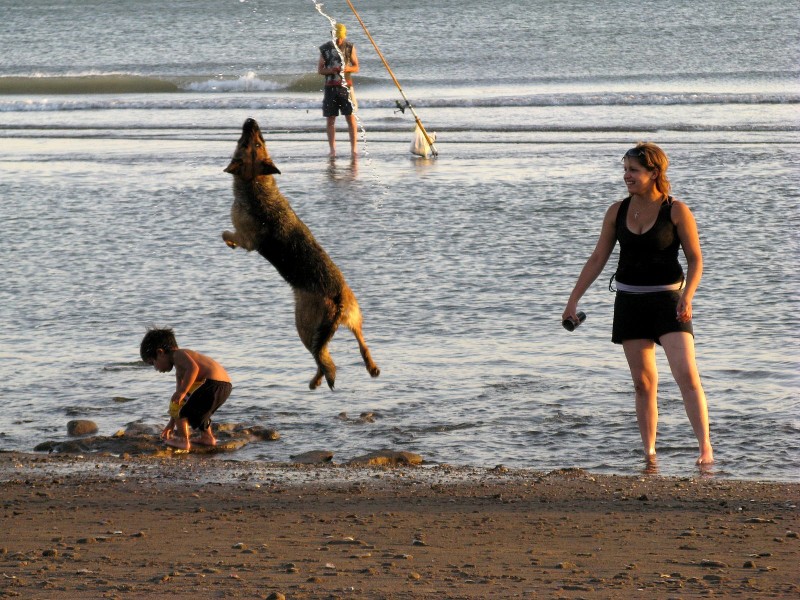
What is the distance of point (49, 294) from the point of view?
9.82 metres

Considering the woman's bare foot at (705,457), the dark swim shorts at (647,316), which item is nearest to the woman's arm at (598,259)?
the dark swim shorts at (647,316)

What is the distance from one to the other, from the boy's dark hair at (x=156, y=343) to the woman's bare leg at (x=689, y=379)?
276cm

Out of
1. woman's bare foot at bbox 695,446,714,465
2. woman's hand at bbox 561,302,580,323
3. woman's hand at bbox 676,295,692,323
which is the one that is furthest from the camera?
woman's bare foot at bbox 695,446,714,465

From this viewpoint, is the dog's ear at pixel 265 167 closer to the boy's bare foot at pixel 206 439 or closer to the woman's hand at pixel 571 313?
the woman's hand at pixel 571 313

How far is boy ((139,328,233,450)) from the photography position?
22.2ft

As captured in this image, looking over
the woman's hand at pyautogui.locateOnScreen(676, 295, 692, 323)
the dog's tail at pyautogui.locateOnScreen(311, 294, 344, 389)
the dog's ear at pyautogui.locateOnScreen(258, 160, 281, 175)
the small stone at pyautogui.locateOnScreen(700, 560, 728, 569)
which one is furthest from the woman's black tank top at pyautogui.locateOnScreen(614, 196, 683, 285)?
the dog's ear at pyautogui.locateOnScreen(258, 160, 281, 175)

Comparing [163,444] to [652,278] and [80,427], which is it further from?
[652,278]

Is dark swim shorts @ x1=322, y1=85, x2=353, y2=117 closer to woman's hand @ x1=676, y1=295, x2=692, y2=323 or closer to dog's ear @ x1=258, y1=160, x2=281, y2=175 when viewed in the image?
woman's hand @ x1=676, y1=295, x2=692, y2=323

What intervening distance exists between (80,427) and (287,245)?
2.65 meters

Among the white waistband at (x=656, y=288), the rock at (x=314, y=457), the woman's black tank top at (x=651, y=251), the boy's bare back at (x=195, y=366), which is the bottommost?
the rock at (x=314, y=457)

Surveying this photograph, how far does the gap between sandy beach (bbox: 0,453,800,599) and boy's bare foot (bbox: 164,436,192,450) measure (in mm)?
348

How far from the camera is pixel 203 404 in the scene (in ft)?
22.3

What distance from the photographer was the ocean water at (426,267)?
700cm

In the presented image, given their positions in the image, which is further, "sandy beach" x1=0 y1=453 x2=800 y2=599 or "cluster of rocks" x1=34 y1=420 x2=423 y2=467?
"cluster of rocks" x1=34 y1=420 x2=423 y2=467
